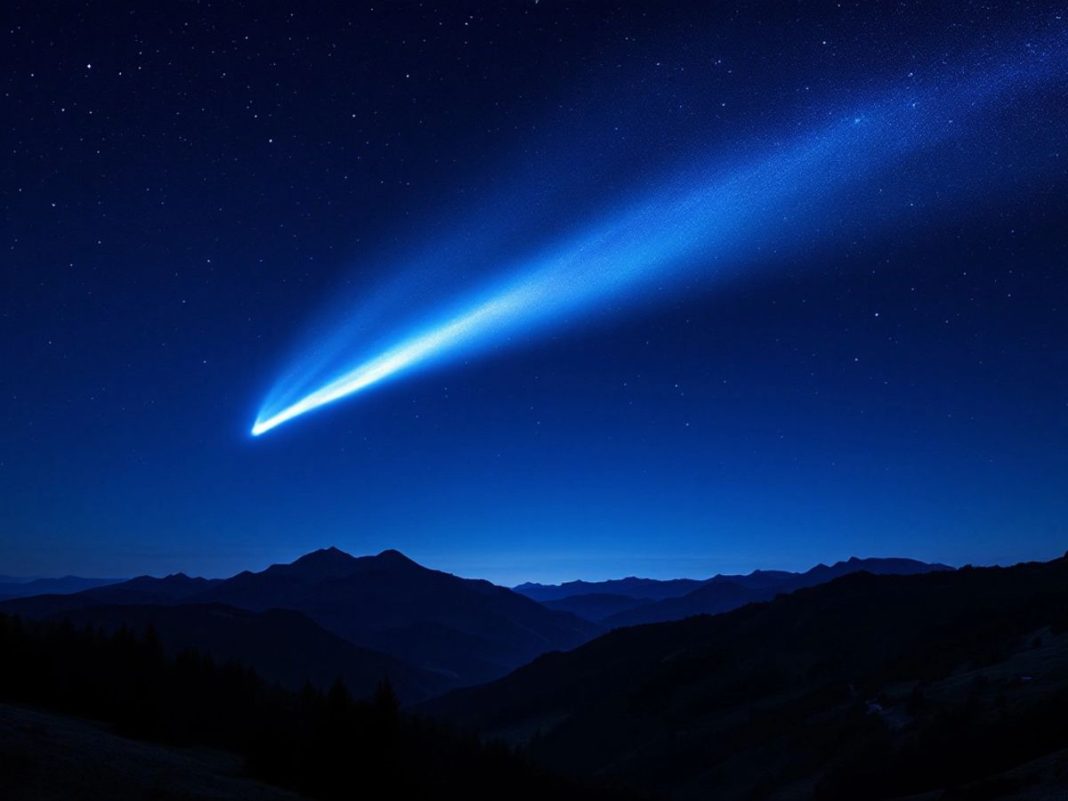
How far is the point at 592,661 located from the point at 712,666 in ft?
194

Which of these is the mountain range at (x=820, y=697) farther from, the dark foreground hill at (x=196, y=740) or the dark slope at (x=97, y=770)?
the dark slope at (x=97, y=770)

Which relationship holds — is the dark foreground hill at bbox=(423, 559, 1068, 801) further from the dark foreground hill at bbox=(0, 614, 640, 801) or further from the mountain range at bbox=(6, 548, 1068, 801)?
the dark foreground hill at bbox=(0, 614, 640, 801)

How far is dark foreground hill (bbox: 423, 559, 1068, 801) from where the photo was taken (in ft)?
150

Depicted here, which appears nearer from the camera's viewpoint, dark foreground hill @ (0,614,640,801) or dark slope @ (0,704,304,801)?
dark slope @ (0,704,304,801)

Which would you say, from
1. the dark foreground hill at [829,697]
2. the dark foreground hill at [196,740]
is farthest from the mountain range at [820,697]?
the dark foreground hill at [196,740]

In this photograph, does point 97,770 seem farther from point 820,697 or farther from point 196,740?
point 820,697

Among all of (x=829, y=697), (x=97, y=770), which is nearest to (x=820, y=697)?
(x=829, y=697)

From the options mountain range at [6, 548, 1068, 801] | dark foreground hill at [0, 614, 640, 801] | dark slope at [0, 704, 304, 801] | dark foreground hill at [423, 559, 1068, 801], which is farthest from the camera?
→ dark foreground hill at [423, 559, 1068, 801]

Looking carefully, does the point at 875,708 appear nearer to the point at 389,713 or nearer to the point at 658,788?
the point at 658,788

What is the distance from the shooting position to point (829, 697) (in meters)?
81.7

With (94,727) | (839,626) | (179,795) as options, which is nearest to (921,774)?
(179,795)

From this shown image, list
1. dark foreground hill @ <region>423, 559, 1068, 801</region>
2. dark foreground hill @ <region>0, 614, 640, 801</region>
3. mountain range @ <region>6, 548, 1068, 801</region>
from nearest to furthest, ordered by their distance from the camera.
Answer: dark foreground hill @ <region>0, 614, 640, 801</region> → mountain range @ <region>6, 548, 1068, 801</region> → dark foreground hill @ <region>423, 559, 1068, 801</region>

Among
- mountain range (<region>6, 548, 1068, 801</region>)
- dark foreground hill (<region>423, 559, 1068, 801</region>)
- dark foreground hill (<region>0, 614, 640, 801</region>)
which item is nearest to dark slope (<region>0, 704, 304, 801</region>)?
dark foreground hill (<region>0, 614, 640, 801</region>)

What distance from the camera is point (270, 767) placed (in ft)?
105
